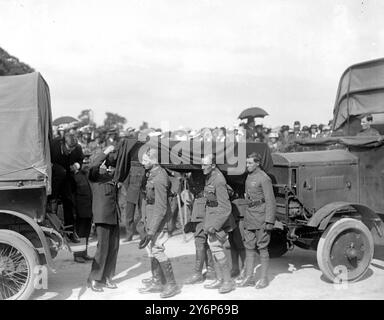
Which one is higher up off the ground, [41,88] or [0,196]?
[41,88]

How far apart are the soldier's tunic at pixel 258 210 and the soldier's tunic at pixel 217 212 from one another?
0.31m

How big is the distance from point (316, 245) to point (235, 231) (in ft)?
3.83

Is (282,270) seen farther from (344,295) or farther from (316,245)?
(344,295)

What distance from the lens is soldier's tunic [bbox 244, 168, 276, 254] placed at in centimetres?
594

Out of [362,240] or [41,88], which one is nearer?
[41,88]

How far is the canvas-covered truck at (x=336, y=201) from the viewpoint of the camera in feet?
19.9

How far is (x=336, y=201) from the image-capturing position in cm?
657

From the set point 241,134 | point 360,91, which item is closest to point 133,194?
point 241,134

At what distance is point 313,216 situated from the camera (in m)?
6.13

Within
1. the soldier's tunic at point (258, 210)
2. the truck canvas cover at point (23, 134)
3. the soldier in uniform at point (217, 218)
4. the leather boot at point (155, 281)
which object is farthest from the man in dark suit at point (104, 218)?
the soldier's tunic at point (258, 210)

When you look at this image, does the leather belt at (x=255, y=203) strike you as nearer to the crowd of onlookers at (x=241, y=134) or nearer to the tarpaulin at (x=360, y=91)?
the crowd of onlookers at (x=241, y=134)

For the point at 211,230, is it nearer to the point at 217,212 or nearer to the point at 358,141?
the point at 217,212
